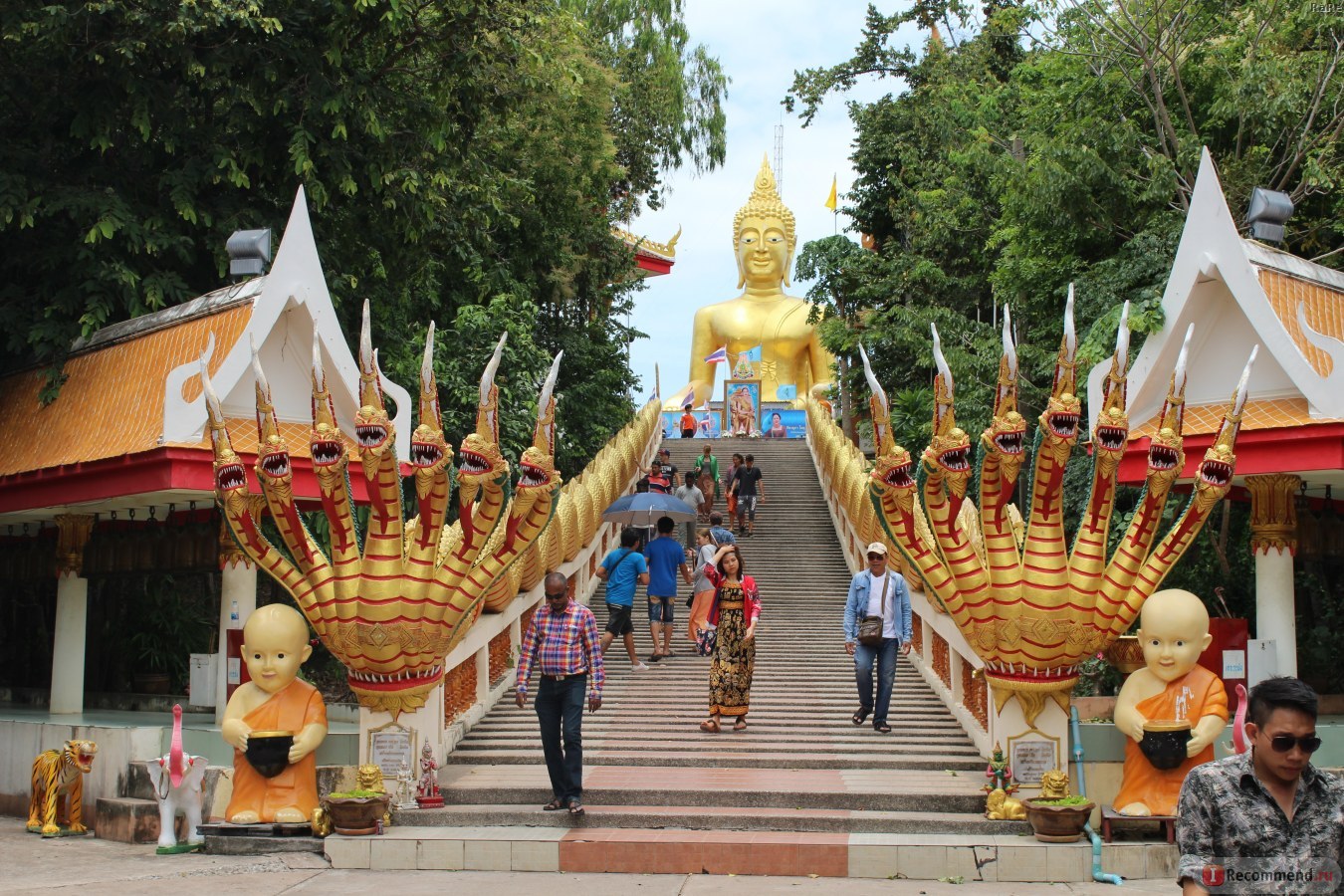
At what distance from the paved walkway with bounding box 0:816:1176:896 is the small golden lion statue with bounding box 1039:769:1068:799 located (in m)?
0.68

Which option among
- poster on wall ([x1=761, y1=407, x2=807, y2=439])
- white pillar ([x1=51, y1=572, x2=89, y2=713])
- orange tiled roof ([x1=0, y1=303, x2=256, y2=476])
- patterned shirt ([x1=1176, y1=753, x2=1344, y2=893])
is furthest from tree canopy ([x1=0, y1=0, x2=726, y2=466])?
poster on wall ([x1=761, y1=407, x2=807, y2=439])

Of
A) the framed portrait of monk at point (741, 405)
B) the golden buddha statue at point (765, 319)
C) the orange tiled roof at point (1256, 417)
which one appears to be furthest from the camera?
the golden buddha statue at point (765, 319)

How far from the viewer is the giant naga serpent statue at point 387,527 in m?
9.94

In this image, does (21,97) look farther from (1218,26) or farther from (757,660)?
(1218,26)

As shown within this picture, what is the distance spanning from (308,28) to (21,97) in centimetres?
299

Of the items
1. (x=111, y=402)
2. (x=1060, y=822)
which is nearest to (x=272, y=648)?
(x=111, y=402)

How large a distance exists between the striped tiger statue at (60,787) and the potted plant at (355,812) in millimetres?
2578

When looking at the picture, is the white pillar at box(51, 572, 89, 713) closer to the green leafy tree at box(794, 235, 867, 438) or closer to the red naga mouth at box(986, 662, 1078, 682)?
the red naga mouth at box(986, 662, 1078, 682)

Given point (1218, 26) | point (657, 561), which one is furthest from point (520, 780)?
point (1218, 26)

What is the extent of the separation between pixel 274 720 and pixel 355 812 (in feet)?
2.89

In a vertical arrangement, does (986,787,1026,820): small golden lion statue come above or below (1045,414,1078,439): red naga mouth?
below

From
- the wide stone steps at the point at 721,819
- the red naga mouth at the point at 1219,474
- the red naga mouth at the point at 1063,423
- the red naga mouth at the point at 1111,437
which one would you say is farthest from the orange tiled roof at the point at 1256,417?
the wide stone steps at the point at 721,819

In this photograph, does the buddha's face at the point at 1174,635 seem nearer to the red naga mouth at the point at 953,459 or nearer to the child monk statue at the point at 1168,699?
the child monk statue at the point at 1168,699

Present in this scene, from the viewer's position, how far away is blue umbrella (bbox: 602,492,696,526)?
16312 millimetres
